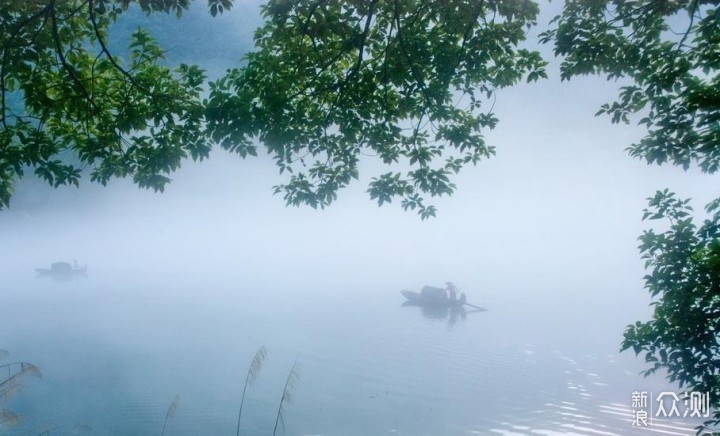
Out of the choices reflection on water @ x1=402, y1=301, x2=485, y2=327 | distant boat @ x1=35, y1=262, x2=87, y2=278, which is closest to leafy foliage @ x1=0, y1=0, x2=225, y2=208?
reflection on water @ x1=402, y1=301, x2=485, y2=327

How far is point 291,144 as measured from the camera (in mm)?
7543

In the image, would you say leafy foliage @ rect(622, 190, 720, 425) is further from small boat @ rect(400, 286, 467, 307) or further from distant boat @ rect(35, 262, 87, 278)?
distant boat @ rect(35, 262, 87, 278)

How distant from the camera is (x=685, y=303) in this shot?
23.1 ft

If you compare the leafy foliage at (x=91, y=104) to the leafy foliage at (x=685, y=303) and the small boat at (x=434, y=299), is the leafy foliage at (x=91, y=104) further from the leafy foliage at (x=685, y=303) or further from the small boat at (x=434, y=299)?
the small boat at (x=434, y=299)

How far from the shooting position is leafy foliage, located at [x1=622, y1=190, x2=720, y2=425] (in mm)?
6934

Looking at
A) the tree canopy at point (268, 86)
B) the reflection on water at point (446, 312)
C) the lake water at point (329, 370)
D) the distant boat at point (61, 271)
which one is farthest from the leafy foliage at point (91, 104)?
the distant boat at point (61, 271)

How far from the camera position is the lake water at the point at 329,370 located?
2852cm

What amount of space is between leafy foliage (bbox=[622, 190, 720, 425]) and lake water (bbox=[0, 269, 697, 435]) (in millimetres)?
15988

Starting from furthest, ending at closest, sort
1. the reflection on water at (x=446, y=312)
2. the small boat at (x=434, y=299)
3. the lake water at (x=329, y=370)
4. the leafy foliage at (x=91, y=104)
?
1. the small boat at (x=434, y=299)
2. the reflection on water at (x=446, y=312)
3. the lake water at (x=329, y=370)
4. the leafy foliage at (x=91, y=104)

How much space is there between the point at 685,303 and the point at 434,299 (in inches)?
3133

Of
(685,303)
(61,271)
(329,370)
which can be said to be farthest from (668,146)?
(61,271)

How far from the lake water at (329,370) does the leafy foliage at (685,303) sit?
52.5 ft

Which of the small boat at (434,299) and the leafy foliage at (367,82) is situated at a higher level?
the small boat at (434,299)

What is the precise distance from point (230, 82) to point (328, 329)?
62012 millimetres
